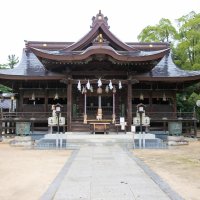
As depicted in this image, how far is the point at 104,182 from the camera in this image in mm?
9195

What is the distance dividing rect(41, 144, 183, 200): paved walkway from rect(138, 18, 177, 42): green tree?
103 ft

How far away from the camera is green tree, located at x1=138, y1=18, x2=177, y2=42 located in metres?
42.0

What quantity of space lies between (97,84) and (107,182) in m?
16.8

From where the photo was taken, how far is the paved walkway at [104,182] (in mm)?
7730

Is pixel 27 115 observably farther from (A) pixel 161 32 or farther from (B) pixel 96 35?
(A) pixel 161 32

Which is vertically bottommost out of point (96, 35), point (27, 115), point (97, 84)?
point (27, 115)

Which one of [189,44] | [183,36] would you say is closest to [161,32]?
[183,36]

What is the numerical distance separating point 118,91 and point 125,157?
12902 millimetres

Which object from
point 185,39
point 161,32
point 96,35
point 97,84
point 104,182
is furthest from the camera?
point 161,32

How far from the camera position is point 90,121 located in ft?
79.1

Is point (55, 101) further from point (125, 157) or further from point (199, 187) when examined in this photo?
Result: point (199, 187)

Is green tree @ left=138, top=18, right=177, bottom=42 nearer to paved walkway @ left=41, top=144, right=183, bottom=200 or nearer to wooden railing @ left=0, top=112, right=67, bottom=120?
wooden railing @ left=0, top=112, right=67, bottom=120

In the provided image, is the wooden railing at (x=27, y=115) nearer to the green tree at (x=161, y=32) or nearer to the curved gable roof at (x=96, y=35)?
the curved gable roof at (x=96, y=35)

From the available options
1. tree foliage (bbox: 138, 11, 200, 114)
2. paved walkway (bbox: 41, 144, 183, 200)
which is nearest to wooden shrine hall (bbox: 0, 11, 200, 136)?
tree foliage (bbox: 138, 11, 200, 114)
